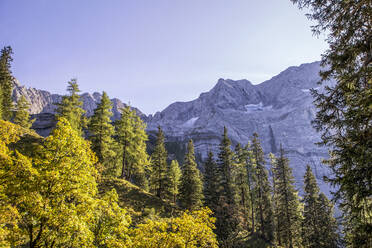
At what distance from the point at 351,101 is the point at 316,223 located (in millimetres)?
27683

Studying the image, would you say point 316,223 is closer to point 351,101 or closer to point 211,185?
point 211,185

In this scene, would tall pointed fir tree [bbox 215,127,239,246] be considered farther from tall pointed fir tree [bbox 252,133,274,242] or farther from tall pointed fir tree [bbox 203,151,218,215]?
tall pointed fir tree [bbox 252,133,274,242]

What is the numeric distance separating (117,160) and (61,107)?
35.9 feet

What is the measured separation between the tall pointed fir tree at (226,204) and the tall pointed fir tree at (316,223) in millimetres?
10346

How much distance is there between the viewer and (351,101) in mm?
7480

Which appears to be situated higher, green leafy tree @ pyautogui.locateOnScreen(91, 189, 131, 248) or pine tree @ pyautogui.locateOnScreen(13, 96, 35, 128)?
pine tree @ pyautogui.locateOnScreen(13, 96, 35, 128)

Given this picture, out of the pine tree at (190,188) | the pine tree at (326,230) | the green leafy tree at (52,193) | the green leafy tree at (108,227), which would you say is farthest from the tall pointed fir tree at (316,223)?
the green leafy tree at (52,193)

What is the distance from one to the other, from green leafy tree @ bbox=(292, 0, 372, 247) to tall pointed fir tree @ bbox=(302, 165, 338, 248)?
2351 cm

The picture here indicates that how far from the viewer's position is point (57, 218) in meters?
6.85

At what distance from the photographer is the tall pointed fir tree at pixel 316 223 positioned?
87.1 feet

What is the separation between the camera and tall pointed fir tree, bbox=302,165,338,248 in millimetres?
26562

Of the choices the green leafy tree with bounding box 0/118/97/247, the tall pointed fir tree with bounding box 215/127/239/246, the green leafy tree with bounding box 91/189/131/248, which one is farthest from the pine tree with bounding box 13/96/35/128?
the green leafy tree with bounding box 91/189/131/248

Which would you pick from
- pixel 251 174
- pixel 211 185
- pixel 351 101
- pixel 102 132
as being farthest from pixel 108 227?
pixel 251 174

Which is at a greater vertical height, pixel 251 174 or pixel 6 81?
pixel 6 81
